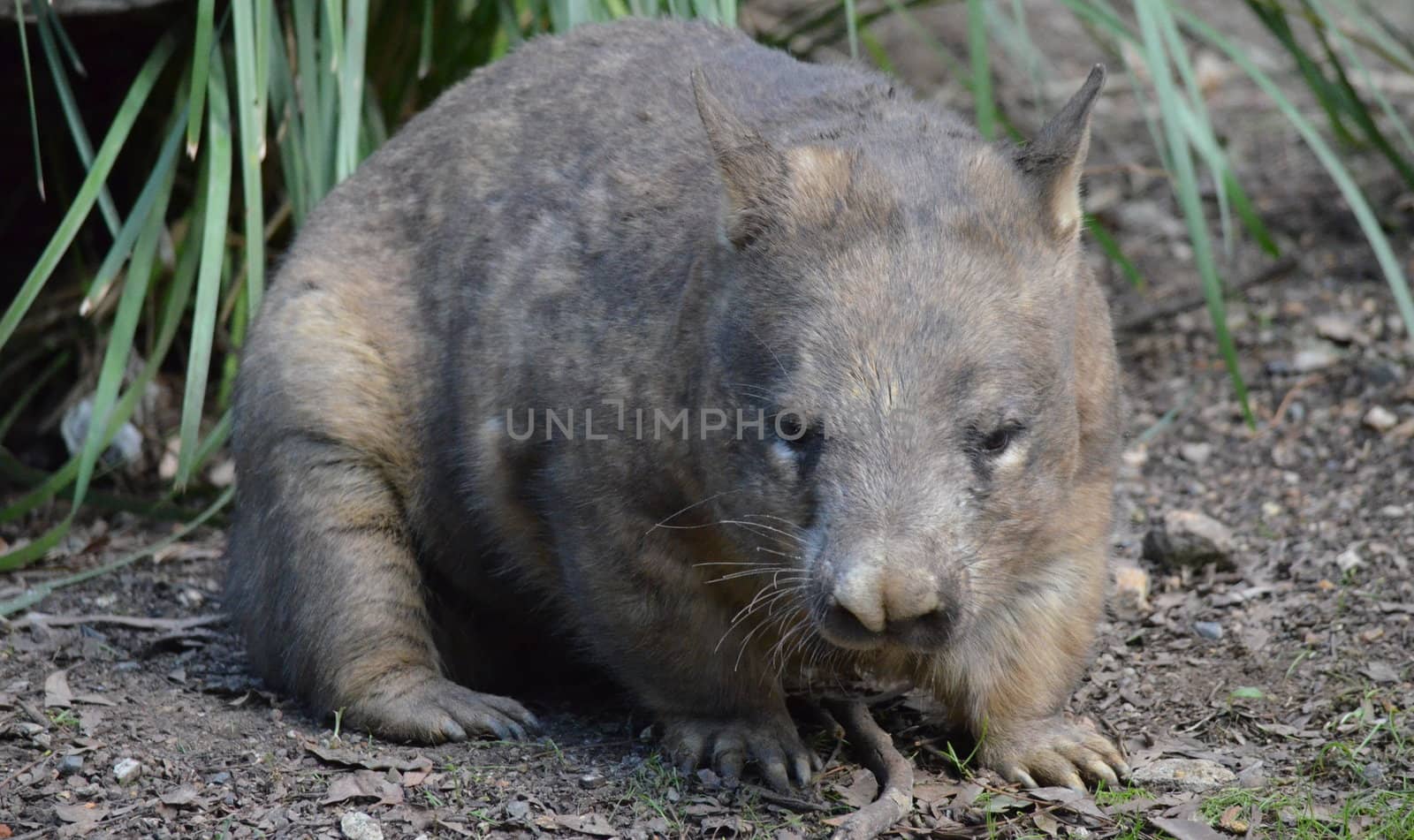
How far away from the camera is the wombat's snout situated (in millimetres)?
3391

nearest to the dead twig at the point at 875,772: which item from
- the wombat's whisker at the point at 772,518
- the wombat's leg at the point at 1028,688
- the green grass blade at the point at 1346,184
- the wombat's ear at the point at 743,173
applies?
the wombat's leg at the point at 1028,688

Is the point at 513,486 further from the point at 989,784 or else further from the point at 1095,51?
the point at 1095,51

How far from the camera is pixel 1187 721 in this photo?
4.55 metres

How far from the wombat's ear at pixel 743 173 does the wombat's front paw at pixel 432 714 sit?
62.0 inches

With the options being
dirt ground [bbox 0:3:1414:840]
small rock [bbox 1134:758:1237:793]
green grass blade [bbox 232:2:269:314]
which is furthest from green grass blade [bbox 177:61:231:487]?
small rock [bbox 1134:758:1237:793]

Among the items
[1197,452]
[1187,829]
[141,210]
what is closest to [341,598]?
[141,210]

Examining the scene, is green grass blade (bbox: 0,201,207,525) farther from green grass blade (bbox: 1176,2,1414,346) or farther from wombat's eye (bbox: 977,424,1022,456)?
green grass blade (bbox: 1176,2,1414,346)

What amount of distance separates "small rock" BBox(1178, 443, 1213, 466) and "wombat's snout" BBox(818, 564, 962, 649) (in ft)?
10.6

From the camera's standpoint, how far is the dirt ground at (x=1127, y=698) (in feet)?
13.0

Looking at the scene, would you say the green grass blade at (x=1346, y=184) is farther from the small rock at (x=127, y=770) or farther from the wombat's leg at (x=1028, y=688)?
the small rock at (x=127, y=770)

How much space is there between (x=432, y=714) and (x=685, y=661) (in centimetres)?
78

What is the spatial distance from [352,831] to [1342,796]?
2.46m

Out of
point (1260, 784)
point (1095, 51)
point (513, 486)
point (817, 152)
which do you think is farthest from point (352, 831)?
point (1095, 51)

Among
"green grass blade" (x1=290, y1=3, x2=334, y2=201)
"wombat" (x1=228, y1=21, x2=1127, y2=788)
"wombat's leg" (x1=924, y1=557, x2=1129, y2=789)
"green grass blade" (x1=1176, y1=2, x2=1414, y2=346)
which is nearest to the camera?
"wombat" (x1=228, y1=21, x2=1127, y2=788)
